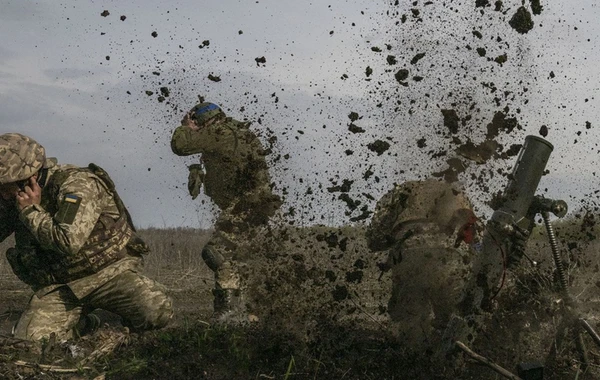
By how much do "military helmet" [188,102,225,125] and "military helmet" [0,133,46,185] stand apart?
2.25 metres

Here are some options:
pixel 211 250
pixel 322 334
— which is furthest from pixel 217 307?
pixel 322 334

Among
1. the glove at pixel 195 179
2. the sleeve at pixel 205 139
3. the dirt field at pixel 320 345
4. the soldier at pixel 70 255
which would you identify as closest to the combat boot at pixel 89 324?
the soldier at pixel 70 255

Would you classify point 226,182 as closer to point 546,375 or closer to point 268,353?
point 268,353

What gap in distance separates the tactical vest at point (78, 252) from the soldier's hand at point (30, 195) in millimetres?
100

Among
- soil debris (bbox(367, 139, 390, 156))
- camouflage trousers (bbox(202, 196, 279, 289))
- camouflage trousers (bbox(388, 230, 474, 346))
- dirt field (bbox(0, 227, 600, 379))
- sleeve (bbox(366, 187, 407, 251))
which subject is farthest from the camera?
camouflage trousers (bbox(202, 196, 279, 289))

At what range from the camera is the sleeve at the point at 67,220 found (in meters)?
6.13

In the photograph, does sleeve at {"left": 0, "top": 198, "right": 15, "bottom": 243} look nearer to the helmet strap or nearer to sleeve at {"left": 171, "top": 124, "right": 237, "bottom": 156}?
the helmet strap

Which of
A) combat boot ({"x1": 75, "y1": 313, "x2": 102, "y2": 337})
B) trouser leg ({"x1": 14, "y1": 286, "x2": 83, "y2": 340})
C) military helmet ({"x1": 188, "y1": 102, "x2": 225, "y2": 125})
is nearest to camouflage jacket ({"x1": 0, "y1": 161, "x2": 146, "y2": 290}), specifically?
trouser leg ({"x1": 14, "y1": 286, "x2": 83, "y2": 340})

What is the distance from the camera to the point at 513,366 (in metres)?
5.79

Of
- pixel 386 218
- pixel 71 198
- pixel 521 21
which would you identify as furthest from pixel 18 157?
pixel 521 21

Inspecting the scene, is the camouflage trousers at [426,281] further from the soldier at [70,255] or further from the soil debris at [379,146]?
the soldier at [70,255]

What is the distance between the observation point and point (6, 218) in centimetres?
670

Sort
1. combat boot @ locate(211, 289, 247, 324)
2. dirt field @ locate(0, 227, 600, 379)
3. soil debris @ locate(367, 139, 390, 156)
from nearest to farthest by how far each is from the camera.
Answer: dirt field @ locate(0, 227, 600, 379) → soil debris @ locate(367, 139, 390, 156) → combat boot @ locate(211, 289, 247, 324)

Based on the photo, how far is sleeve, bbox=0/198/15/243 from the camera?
6684 mm
